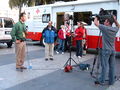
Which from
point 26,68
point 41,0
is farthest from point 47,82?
point 41,0

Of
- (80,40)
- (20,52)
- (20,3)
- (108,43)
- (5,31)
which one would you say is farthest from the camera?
(20,3)

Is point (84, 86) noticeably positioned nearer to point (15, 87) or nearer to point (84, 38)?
point (15, 87)

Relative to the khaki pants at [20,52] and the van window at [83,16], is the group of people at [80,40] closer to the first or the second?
the khaki pants at [20,52]

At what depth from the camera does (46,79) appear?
8102 millimetres

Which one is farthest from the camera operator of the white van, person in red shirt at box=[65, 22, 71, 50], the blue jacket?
the white van

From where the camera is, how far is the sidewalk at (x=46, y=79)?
717cm

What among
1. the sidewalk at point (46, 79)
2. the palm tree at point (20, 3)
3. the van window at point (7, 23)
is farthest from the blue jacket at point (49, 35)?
the palm tree at point (20, 3)

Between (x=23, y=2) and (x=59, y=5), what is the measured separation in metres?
14.3

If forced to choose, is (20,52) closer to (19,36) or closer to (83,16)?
(19,36)

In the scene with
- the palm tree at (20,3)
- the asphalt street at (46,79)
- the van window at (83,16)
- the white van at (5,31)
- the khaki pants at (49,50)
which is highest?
the palm tree at (20,3)

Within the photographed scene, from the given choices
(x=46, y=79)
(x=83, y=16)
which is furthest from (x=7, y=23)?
(x=46, y=79)

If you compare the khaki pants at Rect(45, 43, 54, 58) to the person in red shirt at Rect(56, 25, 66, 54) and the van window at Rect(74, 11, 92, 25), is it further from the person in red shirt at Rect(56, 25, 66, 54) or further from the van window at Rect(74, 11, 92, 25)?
the van window at Rect(74, 11, 92, 25)

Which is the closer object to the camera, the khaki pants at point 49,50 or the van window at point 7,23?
the khaki pants at point 49,50

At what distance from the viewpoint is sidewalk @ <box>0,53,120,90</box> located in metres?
7.17
